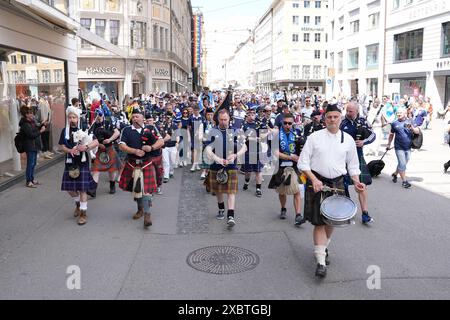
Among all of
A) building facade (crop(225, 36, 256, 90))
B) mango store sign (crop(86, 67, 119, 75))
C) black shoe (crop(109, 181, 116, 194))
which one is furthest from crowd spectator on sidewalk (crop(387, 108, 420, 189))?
building facade (crop(225, 36, 256, 90))

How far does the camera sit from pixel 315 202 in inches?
189

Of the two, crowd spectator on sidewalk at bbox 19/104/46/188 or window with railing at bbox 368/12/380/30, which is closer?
crowd spectator on sidewalk at bbox 19/104/46/188

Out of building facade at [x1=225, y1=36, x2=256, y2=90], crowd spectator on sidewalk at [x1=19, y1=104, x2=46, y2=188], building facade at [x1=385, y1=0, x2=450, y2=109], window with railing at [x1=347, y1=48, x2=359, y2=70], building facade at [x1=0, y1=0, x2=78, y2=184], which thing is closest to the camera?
crowd spectator on sidewalk at [x1=19, y1=104, x2=46, y2=188]

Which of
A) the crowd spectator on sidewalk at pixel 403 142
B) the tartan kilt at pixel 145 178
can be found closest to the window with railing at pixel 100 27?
the crowd spectator on sidewalk at pixel 403 142

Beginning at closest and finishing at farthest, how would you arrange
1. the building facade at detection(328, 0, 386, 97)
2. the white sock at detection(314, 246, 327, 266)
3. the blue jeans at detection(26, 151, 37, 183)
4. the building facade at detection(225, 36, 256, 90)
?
1. the white sock at detection(314, 246, 327, 266)
2. the blue jeans at detection(26, 151, 37, 183)
3. the building facade at detection(328, 0, 386, 97)
4. the building facade at detection(225, 36, 256, 90)

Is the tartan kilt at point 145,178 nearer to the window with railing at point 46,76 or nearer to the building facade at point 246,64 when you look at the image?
the window with railing at point 46,76

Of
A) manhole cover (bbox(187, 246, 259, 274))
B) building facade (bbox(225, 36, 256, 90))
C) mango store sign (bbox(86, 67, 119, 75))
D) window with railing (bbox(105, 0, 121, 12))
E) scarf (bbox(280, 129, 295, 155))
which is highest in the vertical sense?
building facade (bbox(225, 36, 256, 90))

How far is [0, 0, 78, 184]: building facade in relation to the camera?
1009cm

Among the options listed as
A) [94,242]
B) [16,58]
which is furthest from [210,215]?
[16,58]

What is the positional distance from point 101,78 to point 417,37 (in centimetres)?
2485

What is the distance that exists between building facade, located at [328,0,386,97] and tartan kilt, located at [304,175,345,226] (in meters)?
32.1

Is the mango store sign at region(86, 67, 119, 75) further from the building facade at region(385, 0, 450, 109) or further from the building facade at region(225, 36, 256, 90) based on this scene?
the building facade at region(225, 36, 256, 90)

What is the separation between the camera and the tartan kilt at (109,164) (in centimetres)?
862
